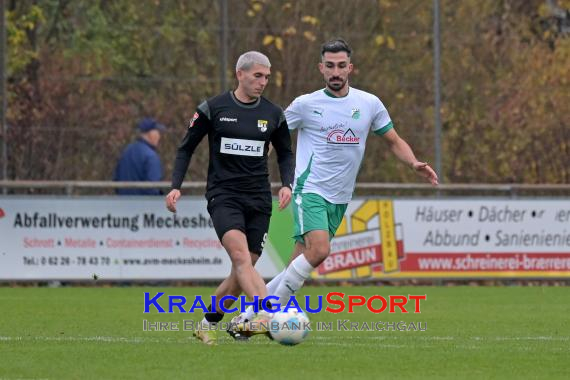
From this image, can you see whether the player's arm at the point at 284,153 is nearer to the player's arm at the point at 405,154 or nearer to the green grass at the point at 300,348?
the player's arm at the point at 405,154

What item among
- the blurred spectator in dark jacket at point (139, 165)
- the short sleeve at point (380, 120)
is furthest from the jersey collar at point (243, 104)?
the blurred spectator in dark jacket at point (139, 165)

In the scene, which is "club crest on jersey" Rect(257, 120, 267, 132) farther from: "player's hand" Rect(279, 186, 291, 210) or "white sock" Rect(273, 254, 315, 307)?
"white sock" Rect(273, 254, 315, 307)

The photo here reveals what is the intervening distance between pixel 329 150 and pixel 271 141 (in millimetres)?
627

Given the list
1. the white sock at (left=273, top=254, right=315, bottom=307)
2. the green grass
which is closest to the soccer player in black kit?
the white sock at (left=273, top=254, right=315, bottom=307)

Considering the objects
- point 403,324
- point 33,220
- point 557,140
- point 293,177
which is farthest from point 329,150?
point 557,140

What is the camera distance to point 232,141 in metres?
10.3

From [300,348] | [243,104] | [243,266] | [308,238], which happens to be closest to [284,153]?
[243,104]

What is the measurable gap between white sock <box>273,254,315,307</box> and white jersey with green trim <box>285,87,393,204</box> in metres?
0.60

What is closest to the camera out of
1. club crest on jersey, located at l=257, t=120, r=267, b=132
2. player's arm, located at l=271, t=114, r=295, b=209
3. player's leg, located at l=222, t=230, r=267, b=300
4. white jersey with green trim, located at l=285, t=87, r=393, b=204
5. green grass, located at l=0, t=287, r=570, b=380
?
green grass, located at l=0, t=287, r=570, b=380

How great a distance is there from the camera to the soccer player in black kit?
10.3m

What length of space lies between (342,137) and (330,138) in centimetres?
9

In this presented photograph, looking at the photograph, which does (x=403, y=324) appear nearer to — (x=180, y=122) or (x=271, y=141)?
(x=271, y=141)

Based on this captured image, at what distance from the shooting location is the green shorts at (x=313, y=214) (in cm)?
1091

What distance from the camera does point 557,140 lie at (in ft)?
71.1
